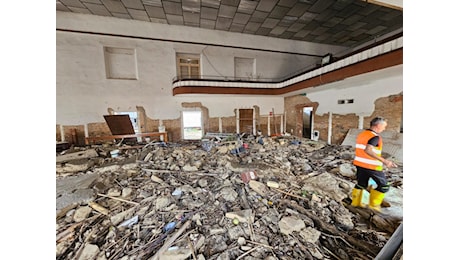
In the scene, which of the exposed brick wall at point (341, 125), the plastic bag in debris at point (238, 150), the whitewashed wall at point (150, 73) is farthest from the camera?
the whitewashed wall at point (150, 73)

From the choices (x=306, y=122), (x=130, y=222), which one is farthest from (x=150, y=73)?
(x=306, y=122)

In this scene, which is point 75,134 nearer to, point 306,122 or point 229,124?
point 229,124

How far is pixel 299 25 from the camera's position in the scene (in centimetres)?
793

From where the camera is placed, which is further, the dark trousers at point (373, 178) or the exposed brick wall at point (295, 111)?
the exposed brick wall at point (295, 111)

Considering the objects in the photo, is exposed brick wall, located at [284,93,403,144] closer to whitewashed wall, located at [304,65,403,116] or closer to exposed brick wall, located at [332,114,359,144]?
exposed brick wall, located at [332,114,359,144]

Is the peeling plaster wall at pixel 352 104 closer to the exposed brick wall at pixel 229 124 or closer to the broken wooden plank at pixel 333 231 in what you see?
the exposed brick wall at pixel 229 124

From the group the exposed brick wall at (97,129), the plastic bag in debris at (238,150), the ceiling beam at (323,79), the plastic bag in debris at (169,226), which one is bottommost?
the plastic bag in debris at (169,226)

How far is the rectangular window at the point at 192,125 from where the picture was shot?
27.3 feet

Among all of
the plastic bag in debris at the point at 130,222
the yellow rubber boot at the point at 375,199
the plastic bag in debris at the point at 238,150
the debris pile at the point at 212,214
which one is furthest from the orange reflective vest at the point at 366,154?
the plastic bag in debris at the point at 238,150

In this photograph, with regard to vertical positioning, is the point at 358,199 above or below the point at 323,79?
below

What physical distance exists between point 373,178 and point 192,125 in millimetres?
7300

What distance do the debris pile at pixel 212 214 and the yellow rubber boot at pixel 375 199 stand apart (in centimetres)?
22

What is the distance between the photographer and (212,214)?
7.57ft
